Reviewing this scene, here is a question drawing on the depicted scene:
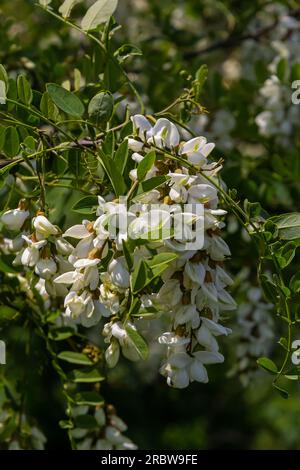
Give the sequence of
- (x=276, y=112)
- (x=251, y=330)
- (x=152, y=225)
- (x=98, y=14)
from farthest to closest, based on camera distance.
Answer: (x=276, y=112) < (x=251, y=330) < (x=98, y=14) < (x=152, y=225)

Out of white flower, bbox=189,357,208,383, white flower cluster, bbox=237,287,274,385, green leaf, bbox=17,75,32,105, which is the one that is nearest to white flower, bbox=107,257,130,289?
white flower, bbox=189,357,208,383

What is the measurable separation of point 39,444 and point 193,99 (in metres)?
0.52

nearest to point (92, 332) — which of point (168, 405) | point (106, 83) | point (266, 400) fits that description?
point (168, 405)

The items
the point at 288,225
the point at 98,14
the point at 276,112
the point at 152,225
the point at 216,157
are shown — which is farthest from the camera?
the point at 276,112

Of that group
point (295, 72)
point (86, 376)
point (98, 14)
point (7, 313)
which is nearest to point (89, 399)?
point (86, 376)

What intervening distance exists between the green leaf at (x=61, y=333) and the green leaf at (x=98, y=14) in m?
0.37

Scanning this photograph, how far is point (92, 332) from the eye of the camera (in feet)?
8.07

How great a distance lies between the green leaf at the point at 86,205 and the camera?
788 mm

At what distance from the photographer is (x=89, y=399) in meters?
1.02

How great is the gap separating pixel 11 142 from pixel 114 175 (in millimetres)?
151

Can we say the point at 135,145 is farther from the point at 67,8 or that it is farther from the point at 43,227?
the point at 67,8

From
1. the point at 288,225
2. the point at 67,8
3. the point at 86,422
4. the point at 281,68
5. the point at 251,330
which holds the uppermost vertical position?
the point at 67,8

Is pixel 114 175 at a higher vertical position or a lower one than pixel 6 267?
higher

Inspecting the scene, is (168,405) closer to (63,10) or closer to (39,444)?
(39,444)
